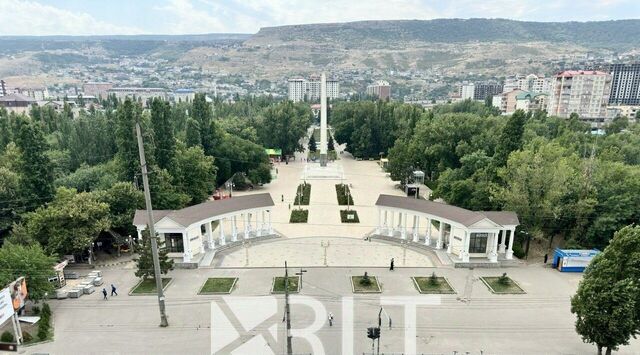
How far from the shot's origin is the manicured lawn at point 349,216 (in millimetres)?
36700

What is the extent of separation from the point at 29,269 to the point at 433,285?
22.3 meters

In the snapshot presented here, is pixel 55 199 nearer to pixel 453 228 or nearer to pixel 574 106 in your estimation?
pixel 453 228

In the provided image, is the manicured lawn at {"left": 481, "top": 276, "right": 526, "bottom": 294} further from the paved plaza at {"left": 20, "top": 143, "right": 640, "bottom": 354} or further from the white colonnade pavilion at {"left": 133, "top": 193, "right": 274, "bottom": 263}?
the white colonnade pavilion at {"left": 133, "top": 193, "right": 274, "bottom": 263}

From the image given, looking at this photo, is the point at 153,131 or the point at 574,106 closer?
the point at 153,131

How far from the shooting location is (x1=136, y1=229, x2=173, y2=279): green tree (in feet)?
78.7

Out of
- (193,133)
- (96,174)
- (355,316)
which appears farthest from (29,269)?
(193,133)

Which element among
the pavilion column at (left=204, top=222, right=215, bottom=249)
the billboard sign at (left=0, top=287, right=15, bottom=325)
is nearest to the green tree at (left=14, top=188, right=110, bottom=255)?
the pavilion column at (left=204, top=222, right=215, bottom=249)

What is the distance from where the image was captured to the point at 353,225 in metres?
35.5

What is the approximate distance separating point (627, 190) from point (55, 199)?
39.5 metres

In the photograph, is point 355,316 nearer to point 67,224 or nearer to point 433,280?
point 433,280

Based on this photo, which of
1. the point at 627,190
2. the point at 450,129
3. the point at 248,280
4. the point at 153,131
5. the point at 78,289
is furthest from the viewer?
the point at 450,129

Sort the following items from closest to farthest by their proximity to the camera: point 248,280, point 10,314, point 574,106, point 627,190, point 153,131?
point 10,314
point 248,280
point 627,190
point 153,131
point 574,106

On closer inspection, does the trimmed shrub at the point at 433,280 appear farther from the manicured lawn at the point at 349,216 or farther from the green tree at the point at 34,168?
the green tree at the point at 34,168

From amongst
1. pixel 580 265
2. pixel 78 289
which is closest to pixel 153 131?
pixel 78 289
